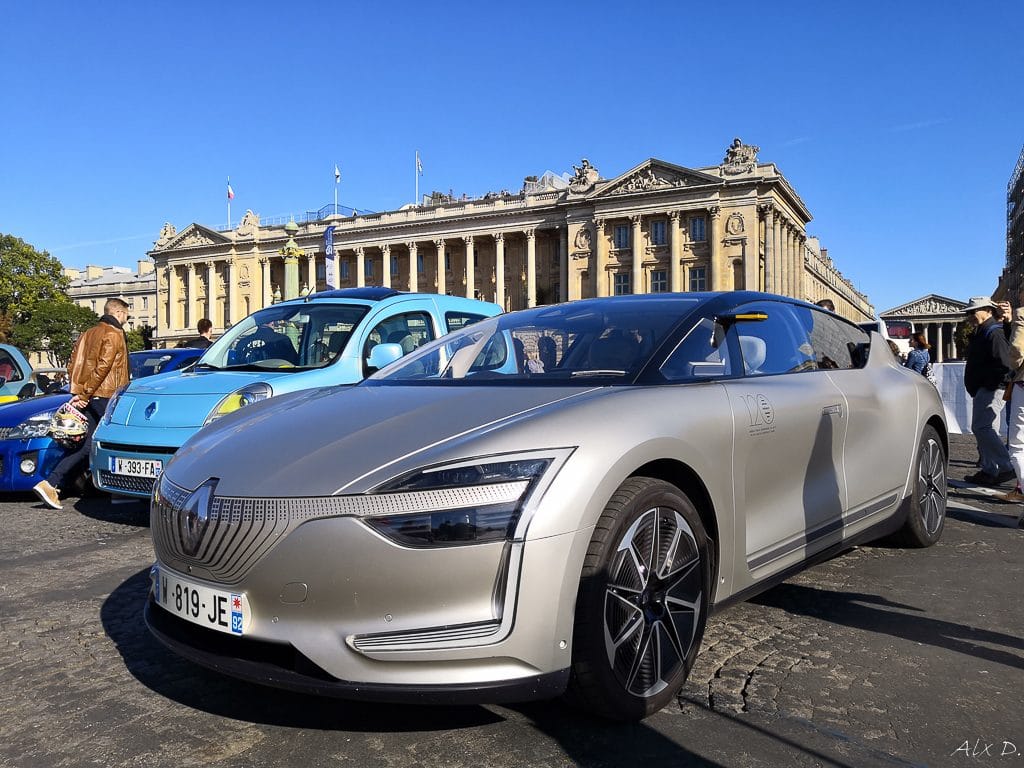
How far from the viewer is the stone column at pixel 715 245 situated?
6600 centimetres

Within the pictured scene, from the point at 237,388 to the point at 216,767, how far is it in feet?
13.7

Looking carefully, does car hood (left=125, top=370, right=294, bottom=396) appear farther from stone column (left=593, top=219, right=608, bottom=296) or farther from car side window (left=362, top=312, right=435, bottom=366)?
stone column (left=593, top=219, right=608, bottom=296)

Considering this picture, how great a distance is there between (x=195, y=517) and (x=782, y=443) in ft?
7.44

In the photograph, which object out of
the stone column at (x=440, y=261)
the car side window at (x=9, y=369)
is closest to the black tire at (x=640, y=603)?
the car side window at (x=9, y=369)

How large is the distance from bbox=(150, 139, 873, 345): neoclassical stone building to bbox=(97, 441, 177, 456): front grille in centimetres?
5223

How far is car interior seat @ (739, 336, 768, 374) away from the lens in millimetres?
3615

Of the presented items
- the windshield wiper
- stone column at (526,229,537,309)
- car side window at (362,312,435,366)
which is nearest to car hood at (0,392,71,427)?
car side window at (362,312,435,366)

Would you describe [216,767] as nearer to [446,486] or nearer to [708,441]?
[446,486]

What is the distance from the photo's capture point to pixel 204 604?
2512mm

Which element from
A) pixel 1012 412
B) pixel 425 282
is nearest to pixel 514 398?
pixel 1012 412

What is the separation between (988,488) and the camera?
8125mm

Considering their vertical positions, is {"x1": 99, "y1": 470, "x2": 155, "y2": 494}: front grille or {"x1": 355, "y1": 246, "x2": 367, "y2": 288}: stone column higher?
{"x1": 355, "y1": 246, "x2": 367, "y2": 288}: stone column

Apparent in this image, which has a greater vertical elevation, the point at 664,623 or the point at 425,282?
the point at 425,282

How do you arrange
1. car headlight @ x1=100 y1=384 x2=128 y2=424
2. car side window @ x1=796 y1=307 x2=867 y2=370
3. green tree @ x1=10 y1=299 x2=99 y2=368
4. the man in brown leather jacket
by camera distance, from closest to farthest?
car side window @ x1=796 y1=307 x2=867 y2=370 → car headlight @ x1=100 y1=384 x2=128 y2=424 → the man in brown leather jacket → green tree @ x1=10 y1=299 x2=99 y2=368
